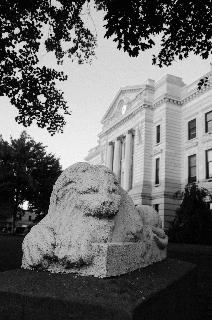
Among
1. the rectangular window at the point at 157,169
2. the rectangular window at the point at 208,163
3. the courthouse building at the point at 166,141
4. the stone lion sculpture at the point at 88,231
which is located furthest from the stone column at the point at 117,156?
the stone lion sculpture at the point at 88,231

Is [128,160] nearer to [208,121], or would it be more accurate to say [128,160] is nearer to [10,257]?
[208,121]

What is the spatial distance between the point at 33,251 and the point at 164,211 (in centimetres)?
2766

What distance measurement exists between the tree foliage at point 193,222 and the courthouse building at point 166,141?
553 centimetres

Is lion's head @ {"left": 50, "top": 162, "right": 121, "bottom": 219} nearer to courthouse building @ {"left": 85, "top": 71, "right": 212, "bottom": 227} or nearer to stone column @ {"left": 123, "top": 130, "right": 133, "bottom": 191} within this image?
courthouse building @ {"left": 85, "top": 71, "right": 212, "bottom": 227}

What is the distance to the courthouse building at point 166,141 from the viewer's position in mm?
28562

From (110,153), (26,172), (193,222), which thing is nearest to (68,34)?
(193,222)

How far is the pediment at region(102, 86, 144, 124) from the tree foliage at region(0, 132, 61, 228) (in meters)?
11.6

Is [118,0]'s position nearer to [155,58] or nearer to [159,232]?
[155,58]

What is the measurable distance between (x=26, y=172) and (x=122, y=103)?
1608 cm

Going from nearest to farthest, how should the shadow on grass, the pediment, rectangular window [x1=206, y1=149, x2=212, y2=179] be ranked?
the shadow on grass → rectangular window [x1=206, y1=149, x2=212, y2=179] → the pediment

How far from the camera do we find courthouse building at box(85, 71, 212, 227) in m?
28.6

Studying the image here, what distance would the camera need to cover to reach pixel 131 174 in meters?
36.3

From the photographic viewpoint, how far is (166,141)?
30.7 metres

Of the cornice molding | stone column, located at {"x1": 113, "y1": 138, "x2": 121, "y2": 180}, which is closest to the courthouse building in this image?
the cornice molding
